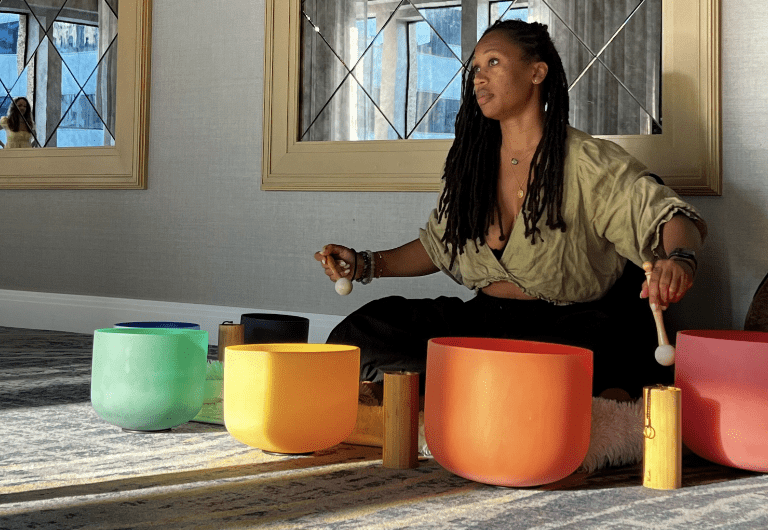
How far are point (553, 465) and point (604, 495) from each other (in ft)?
0.33

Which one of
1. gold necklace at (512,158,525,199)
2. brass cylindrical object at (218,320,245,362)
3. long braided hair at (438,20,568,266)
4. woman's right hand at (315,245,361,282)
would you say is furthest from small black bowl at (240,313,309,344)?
gold necklace at (512,158,525,199)

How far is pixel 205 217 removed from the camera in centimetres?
297

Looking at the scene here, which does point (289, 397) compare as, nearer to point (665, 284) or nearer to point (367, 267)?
point (665, 284)

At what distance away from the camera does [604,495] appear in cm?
115

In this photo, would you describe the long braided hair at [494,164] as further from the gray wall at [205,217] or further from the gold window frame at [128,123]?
the gold window frame at [128,123]

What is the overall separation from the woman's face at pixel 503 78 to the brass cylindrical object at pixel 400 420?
0.73 meters

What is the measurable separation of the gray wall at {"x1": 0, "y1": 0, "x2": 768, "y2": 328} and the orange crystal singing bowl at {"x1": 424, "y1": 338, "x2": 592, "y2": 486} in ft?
4.59

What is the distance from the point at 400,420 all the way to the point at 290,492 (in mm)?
207

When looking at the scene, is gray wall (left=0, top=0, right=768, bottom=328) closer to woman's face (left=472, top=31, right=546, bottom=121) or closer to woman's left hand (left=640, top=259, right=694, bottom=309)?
woman's face (left=472, top=31, right=546, bottom=121)

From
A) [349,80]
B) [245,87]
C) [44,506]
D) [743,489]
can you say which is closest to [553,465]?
[743,489]

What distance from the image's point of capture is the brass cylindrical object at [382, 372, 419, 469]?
4.15 ft

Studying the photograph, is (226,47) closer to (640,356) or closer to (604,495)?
(640,356)

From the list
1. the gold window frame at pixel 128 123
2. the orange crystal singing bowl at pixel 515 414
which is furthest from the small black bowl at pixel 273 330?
the gold window frame at pixel 128 123

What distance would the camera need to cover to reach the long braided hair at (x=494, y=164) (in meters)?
1.74
